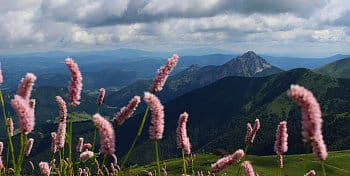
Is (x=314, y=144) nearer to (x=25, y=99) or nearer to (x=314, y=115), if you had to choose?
(x=314, y=115)

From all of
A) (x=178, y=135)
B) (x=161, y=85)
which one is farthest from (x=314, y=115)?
(x=178, y=135)

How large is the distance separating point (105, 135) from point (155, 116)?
51 cm

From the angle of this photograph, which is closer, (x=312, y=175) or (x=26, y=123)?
(x=26, y=123)

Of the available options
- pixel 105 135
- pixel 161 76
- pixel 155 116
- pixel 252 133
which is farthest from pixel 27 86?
pixel 252 133

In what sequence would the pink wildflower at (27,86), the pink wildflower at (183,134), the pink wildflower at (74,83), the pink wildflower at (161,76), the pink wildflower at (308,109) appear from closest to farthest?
the pink wildflower at (308,109), the pink wildflower at (27,86), the pink wildflower at (74,83), the pink wildflower at (161,76), the pink wildflower at (183,134)

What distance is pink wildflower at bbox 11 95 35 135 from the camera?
346 centimetres

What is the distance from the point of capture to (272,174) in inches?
6088

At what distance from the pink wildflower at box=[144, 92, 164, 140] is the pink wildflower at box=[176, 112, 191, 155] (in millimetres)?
782

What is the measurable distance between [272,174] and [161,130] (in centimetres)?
15677

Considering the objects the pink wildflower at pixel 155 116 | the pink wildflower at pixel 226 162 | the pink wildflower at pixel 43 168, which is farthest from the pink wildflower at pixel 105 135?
the pink wildflower at pixel 43 168

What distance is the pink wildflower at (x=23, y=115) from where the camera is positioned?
3.46m

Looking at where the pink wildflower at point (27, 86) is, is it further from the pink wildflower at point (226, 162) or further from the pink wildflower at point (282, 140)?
the pink wildflower at point (282, 140)

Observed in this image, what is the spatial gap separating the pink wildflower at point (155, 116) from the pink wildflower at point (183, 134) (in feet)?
2.57

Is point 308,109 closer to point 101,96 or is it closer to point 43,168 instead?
point 43,168
